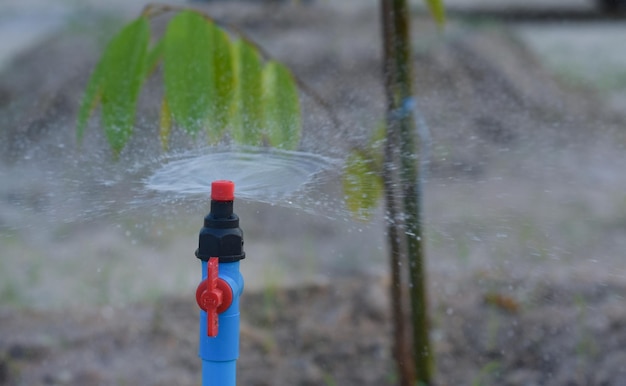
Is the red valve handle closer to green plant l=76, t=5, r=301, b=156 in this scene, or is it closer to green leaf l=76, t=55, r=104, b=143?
green plant l=76, t=5, r=301, b=156

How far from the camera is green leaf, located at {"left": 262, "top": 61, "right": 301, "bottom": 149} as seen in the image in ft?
3.59

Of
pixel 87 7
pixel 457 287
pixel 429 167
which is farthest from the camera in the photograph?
pixel 87 7

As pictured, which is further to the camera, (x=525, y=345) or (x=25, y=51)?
(x=25, y=51)

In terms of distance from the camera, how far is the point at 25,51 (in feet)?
11.7

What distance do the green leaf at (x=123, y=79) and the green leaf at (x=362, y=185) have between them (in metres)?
0.29

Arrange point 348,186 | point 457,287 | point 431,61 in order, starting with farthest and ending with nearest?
point 431,61
point 457,287
point 348,186

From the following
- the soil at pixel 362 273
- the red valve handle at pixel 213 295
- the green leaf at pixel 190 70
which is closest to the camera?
the red valve handle at pixel 213 295

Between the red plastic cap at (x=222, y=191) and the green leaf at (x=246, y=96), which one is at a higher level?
the green leaf at (x=246, y=96)

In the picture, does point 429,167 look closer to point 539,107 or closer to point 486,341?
point 486,341

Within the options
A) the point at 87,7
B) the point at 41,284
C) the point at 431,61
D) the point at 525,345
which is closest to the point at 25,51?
the point at 87,7

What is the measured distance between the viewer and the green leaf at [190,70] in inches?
41.0

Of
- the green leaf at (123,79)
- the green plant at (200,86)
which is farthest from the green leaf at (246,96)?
the green leaf at (123,79)

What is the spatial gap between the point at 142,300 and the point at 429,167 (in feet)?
2.33

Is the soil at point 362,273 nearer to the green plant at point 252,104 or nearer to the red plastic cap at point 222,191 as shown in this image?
the green plant at point 252,104
